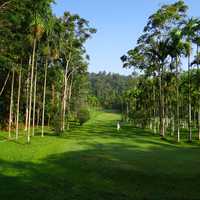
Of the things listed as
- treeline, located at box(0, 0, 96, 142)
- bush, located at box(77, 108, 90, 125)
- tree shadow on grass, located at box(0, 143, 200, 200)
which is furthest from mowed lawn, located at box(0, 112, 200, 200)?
bush, located at box(77, 108, 90, 125)

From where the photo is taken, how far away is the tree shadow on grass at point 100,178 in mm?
15078

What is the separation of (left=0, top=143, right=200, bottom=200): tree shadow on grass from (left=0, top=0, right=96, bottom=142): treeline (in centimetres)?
1386

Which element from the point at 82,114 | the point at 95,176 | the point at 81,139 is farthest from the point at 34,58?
the point at 95,176

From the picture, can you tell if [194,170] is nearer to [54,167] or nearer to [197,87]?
[54,167]

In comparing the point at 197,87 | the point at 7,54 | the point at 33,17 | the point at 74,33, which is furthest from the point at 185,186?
the point at 74,33

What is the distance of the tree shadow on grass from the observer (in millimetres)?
15078

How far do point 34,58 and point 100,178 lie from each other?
3397 centimetres

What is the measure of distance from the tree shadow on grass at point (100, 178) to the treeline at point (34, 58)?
45.5 feet

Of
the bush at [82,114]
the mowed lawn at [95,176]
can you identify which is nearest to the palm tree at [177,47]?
the mowed lawn at [95,176]

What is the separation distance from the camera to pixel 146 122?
290ft

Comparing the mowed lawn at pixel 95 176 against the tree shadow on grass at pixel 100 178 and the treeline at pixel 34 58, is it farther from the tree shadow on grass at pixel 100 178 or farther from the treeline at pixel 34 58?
the treeline at pixel 34 58

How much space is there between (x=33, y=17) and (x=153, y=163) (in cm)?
1929

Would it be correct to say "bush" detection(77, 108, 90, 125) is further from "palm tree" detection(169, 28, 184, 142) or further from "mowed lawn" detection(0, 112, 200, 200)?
"mowed lawn" detection(0, 112, 200, 200)

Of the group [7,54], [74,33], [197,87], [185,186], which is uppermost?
[74,33]
